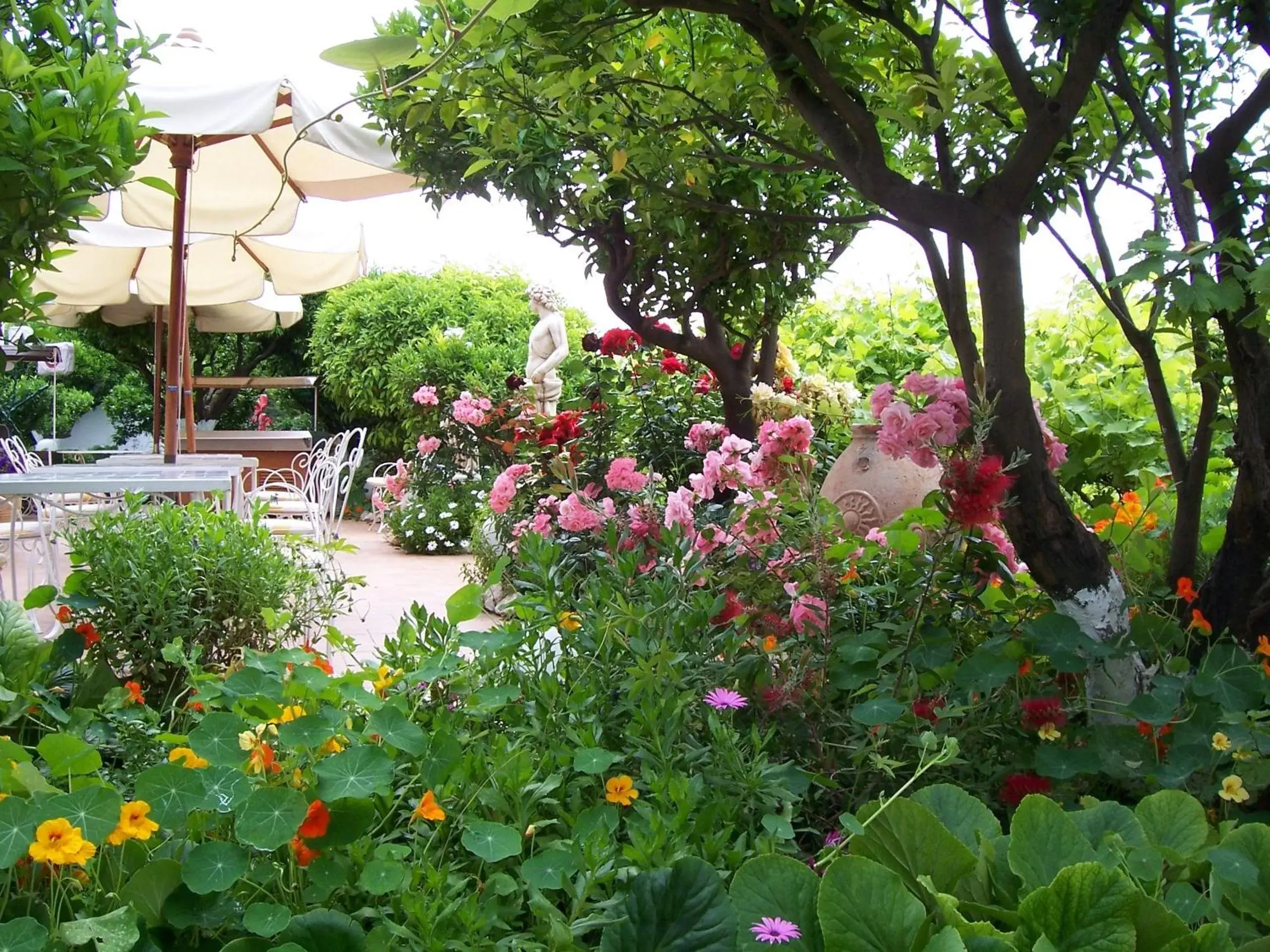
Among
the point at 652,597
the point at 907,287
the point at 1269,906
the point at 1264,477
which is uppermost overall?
the point at 907,287

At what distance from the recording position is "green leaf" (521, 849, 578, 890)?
1091mm

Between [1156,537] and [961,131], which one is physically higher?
[961,131]

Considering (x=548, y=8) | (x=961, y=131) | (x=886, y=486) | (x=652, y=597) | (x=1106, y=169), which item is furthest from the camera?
(x=886, y=486)

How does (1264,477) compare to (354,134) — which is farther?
(354,134)

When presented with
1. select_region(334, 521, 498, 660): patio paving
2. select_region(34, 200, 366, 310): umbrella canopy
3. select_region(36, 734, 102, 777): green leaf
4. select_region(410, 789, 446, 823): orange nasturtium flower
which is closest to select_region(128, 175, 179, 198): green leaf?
select_region(36, 734, 102, 777): green leaf

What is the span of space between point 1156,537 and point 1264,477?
779 millimetres


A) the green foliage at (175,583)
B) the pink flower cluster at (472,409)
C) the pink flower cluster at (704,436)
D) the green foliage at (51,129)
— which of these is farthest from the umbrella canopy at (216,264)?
the green foliage at (51,129)

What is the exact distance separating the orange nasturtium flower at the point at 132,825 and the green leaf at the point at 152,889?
0.03 m

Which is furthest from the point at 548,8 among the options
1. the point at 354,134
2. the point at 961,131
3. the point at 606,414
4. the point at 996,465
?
the point at 606,414

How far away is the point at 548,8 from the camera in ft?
6.19

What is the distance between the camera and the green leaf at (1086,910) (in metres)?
0.85

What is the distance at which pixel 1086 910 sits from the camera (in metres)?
0.86

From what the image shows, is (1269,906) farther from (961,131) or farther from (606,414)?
(606,414)

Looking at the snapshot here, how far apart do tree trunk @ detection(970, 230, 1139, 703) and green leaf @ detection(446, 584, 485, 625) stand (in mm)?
903
